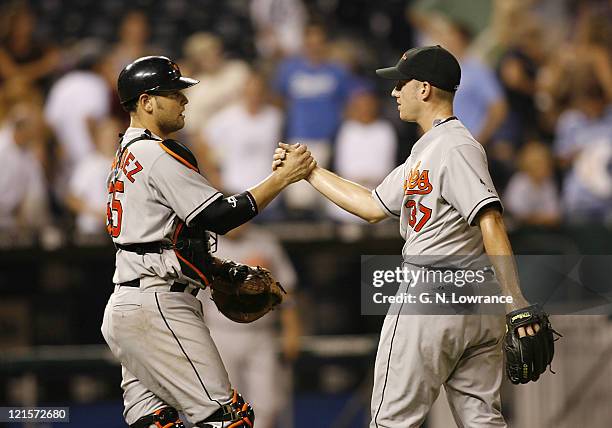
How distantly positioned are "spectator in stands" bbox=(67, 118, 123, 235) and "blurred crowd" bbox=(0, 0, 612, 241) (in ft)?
0.04

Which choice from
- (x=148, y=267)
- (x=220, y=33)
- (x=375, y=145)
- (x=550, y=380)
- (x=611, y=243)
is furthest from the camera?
(x=220, y=33)

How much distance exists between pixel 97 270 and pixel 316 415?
6.90 feet

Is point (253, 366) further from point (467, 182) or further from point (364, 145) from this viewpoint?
point (467, 182)

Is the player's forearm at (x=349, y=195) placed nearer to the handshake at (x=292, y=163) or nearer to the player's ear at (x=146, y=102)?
the handshake at (x=292, y=163)

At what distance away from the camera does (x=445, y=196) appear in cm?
408

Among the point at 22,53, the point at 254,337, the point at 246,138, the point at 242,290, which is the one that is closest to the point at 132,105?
the point at 242,290

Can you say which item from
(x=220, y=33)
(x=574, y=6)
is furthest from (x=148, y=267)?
(x=574, y=6)

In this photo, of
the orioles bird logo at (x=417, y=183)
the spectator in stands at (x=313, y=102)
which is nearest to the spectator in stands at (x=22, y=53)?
the spectator in stands at (x=313, y=102)

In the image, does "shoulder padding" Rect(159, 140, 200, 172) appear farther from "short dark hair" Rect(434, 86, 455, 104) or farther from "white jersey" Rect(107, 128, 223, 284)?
"short dark hair" Rect(434, 86, 455, 104)

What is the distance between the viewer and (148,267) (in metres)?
4.26

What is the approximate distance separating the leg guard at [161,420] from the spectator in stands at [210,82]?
4774 millimetres

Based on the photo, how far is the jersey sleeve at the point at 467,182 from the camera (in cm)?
396

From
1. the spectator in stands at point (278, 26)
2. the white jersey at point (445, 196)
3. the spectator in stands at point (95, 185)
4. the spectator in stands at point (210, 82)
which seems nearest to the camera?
the white jersey at point (445, 196)

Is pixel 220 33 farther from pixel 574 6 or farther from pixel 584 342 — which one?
pixel 584 342
